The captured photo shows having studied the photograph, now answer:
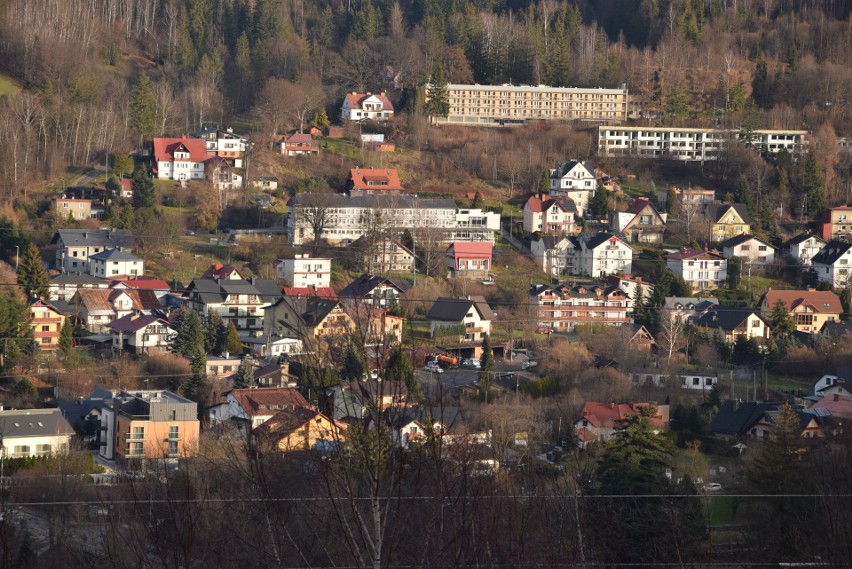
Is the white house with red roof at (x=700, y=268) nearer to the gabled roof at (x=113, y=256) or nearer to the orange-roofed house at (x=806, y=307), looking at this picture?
the orange-roofed house at (x=806, y=307)

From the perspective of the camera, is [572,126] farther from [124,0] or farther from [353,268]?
[124,0]

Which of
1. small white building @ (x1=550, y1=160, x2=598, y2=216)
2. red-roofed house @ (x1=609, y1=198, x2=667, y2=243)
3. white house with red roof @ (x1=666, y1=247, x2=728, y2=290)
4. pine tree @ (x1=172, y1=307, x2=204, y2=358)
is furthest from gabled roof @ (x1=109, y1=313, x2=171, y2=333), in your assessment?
small white building @ (x1=550, y1=160, x2=598, y2=216)

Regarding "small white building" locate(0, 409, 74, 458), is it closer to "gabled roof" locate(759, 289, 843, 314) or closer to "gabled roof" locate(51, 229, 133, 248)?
"gabled roof" locate(51, 229, 133, 248)

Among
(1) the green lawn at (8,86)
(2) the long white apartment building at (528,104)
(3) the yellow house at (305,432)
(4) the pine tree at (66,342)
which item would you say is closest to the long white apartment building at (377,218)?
(4) the pine tree at (66,342)

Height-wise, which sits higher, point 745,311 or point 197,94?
point 197,94

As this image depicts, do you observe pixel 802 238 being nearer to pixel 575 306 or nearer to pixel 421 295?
pixel 575 306

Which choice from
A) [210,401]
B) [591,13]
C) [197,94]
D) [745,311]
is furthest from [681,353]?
[591,13]

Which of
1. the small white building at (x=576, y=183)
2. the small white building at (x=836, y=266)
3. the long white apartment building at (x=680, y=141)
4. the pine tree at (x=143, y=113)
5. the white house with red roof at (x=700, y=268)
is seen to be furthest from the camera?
the long white apartment building at (x=680, y=141)
